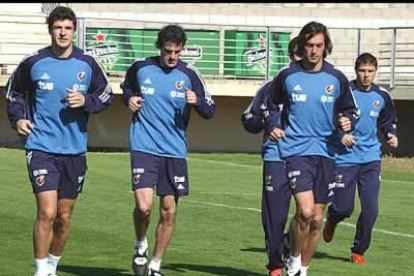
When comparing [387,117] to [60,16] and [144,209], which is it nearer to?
[144,209]

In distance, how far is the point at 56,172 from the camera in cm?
970

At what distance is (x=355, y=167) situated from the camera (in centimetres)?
1231

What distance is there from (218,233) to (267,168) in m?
3.69

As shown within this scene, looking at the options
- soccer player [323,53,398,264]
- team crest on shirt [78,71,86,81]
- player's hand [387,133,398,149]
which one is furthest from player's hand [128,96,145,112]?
player's hand [387,133,398,149]

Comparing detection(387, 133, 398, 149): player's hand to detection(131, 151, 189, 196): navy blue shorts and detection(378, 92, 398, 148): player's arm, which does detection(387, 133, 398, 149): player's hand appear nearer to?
detection(378, 92, 398, 148): player's arm

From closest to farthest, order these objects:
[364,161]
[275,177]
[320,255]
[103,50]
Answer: [275,177] → [364,161] → [320,255] → [103,50]

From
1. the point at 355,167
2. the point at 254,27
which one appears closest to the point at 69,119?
the point at 355,167

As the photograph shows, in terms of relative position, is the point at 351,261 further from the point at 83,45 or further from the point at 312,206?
the point at 83,45

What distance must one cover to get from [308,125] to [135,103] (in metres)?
1.49

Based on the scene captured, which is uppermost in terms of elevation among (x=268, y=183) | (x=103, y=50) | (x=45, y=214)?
(x=103, y=50)

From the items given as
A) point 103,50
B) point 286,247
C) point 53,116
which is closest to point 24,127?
point 53,116

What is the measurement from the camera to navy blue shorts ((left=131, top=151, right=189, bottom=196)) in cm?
1038

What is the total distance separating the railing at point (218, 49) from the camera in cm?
2988

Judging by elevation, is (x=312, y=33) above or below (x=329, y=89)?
above
